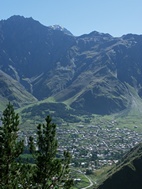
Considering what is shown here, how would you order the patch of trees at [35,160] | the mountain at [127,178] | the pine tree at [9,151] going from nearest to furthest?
the pine tree at [9,151]
the patch of trees at [35,160]
the mountain at [127,178]

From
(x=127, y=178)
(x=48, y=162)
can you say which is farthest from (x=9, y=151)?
(x=127, y=178)

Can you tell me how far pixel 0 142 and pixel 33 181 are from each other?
5.09 metres

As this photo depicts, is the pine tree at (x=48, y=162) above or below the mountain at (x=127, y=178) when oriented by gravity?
above

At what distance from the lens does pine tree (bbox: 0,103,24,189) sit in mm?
32594

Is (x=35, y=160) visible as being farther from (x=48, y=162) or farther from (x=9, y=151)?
(x=9, y=151)

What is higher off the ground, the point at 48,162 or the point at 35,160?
the point at 35,160

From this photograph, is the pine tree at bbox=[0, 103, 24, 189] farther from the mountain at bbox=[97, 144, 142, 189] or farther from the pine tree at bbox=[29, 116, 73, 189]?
the mountain at bbox=[97, 144, 142, 189]

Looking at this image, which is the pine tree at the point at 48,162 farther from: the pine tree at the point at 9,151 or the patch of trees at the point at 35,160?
the pine tree at the point at 9,151

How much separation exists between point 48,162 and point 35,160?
1.34m

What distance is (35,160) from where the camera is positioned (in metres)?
34.1

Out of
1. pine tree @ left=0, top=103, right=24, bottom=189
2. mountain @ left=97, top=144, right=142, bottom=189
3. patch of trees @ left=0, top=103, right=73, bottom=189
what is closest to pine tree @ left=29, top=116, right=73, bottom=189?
patch of trees @ left=0, top=103, right=73, bottom=189

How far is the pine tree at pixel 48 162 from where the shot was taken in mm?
33625

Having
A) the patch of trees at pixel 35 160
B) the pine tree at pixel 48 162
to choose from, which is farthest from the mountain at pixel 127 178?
the patch of trees at pixel 35 160

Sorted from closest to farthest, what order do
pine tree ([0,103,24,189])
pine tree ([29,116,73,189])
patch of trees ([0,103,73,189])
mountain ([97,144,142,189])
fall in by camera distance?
1. pine tree ([0,103,24,189])
2. patch of trees ([0,103,73,189])
3. pine tree ([29,116,73,189])
4. mountain ([97,144,142,189])
